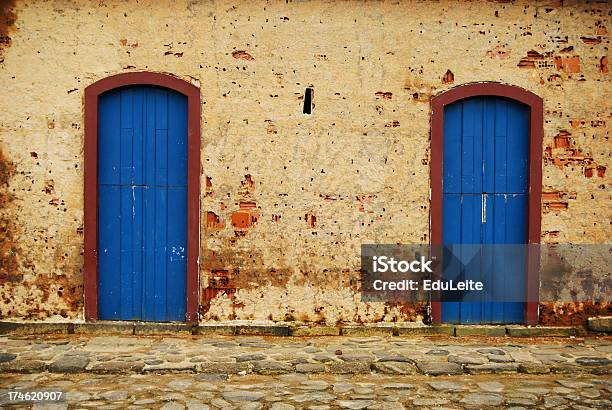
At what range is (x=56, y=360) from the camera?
219 inches

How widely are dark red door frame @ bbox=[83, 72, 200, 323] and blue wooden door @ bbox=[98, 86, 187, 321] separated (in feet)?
0.35

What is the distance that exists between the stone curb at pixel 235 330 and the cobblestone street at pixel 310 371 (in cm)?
13

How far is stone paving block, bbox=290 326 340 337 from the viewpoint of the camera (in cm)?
669

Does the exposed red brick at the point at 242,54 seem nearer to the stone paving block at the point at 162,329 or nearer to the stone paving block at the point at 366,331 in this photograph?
the stone paving block at the point at 162,329

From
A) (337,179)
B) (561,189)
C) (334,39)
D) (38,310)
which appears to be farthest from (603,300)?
(38,310)

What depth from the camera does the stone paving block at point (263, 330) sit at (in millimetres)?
6680

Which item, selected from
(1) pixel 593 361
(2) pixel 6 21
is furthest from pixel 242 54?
(1) pixel 593 361

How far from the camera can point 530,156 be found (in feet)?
22.4

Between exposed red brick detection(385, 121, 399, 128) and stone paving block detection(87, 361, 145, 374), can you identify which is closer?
stone paving block detection(87, 361, 145, 374)

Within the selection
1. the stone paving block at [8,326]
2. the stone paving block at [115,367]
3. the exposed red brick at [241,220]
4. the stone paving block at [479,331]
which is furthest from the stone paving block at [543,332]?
the stone paving block at [8,326]

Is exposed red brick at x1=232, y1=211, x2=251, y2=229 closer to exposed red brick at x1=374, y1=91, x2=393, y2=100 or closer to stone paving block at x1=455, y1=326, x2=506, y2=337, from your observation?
exposed red brick at x1=374, y1=91, x2=393, y2=100

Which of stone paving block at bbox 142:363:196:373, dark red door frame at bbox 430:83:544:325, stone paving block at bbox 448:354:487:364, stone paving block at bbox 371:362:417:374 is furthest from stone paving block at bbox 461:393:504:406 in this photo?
stone paving block at bbox 142:363:196:373

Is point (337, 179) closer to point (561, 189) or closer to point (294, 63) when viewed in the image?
point (294, 63)

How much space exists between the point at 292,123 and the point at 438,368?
3.06 meters
